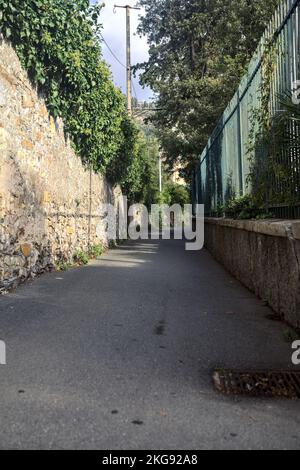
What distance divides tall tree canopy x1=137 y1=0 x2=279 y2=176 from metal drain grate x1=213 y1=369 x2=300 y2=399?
16.0 metres

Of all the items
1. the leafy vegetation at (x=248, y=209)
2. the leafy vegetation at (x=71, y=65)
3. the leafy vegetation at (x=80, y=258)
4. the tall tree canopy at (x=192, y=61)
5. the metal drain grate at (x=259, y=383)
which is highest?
the tall tree canopy at (x=192, y=61)

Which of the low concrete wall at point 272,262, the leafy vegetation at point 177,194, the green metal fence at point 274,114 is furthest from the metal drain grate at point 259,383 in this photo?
the leafy vegetation at point 177,194

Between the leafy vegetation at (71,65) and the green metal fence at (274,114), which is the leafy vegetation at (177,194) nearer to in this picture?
the leafy vegetation at (71,65)

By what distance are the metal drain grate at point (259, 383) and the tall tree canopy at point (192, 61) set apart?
15972 mm

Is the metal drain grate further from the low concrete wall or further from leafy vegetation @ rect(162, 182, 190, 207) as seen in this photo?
leafy vegetation @ rect(162, 182, 190, 207)

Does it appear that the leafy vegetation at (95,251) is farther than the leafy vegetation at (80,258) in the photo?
Yes

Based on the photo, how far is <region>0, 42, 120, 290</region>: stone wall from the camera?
260 inches

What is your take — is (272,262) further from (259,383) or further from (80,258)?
(80,258)

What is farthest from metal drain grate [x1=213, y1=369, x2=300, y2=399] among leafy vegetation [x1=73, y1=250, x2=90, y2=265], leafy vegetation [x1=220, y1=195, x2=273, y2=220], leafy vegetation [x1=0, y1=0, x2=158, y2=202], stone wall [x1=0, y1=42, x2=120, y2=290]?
leafy vegetation [x1=73, y1=250, x2=90, y2=265]

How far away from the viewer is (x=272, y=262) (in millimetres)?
5441

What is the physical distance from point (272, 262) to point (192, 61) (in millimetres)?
21301

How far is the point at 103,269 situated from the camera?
9383 millimetres

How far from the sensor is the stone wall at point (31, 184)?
6602 millimetres

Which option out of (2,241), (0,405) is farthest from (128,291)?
(0,405)
